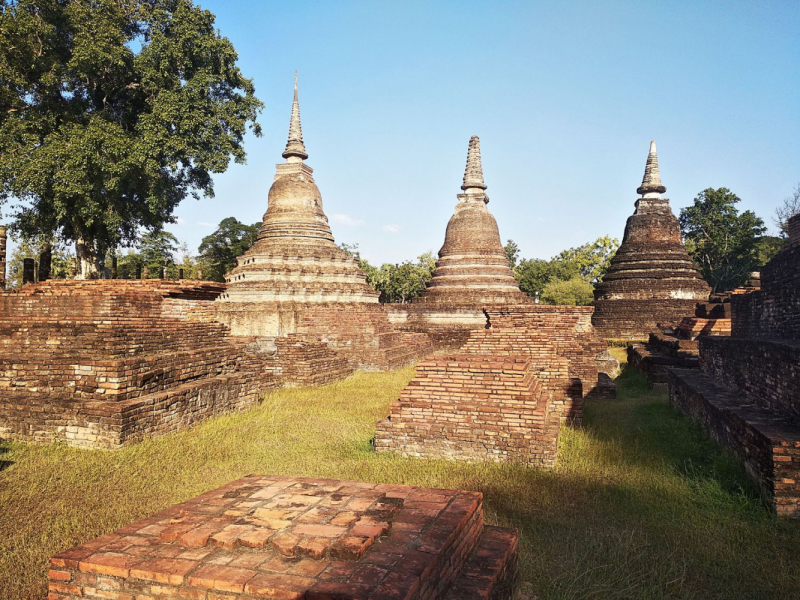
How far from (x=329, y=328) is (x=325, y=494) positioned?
11741mm

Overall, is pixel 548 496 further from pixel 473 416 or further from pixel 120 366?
pixel 120 366

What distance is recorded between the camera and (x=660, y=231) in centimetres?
2347

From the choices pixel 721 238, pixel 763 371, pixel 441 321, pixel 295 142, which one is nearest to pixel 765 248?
pixel 721 238

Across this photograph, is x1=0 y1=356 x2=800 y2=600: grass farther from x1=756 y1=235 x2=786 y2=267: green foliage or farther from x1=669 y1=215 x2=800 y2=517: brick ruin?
x1=756 y1=235 x2=786 y2=267: green foliage

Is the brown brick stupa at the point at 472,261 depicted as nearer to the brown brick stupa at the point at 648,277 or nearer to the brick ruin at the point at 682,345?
the brown brick stupa at the point at 648,277

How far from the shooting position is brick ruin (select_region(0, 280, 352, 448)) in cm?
634

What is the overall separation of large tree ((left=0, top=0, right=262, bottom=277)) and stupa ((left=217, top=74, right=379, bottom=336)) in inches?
81.3

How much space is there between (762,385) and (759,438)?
1.78m

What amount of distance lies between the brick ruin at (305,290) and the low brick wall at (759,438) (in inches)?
336

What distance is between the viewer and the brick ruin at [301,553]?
7.19ft

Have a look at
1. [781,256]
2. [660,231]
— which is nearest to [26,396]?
[781,256]

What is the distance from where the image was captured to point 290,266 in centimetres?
1602

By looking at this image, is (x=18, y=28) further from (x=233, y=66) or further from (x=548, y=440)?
(x=548, y=440)

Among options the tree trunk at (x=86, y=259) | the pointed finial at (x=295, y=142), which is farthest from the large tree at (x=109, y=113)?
the pointed finial at (x=295, y=142)
